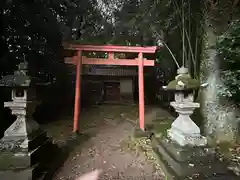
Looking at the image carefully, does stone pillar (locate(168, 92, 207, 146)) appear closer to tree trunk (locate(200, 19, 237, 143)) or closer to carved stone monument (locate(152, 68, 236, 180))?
carved stone monument (locate(152, 68, 236, 180))

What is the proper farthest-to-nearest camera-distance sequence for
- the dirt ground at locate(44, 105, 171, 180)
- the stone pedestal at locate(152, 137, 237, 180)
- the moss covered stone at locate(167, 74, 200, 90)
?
the dirt ground at locate(44, 105, 171, 180) → the moss covered stone at locate(167, 74, 200, 90) → the stone pedestal at locate(152, 137, 237, 180)

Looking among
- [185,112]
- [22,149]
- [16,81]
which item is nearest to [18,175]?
[22,149]

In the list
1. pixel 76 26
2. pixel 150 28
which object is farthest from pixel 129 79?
pixel 150 28

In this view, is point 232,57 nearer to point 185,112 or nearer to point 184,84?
point 184,84

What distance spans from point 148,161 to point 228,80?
2.65 metres

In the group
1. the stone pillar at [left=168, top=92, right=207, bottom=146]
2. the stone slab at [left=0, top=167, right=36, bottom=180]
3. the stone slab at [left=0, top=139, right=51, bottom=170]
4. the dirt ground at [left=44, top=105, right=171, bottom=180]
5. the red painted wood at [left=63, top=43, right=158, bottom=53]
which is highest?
the red painted wood at [left=63, top=43, right=158, bottom=53]

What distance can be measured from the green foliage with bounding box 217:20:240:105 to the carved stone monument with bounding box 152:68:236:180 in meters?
1.16

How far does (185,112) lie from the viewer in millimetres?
3350

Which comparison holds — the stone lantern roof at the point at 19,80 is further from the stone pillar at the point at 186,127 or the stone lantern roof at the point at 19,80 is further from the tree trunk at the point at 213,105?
the tree trunk at the point at 213,105

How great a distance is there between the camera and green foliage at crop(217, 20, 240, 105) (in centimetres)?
374

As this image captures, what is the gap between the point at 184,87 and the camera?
3.23 m

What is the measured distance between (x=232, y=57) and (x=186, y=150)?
2.45 metres

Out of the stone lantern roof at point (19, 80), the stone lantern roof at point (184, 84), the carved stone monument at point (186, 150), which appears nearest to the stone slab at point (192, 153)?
the carved stone monument at point (186, 150)

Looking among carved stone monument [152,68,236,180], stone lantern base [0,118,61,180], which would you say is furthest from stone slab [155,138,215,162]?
stone lantern base [0,118,61,180]
